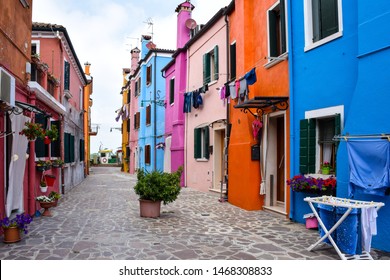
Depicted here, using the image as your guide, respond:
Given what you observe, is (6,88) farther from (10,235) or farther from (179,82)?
(179,82)

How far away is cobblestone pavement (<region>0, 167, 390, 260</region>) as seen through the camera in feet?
18.8

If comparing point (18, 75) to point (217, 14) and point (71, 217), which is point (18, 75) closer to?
point (71, 217)

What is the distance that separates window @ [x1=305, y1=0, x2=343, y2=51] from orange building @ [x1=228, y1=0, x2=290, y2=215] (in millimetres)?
896

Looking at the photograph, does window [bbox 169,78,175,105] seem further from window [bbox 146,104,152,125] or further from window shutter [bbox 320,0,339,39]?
window shutter [bbox 320,0,339,39]

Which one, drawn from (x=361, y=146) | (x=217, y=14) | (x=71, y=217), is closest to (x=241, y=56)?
(x=217, y=14)

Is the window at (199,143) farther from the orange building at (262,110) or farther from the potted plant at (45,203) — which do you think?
the potted plant at (45,203)

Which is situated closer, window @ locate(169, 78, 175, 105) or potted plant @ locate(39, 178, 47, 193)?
potted plant @ locate(39, 178, 47, 193)

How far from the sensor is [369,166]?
586cm

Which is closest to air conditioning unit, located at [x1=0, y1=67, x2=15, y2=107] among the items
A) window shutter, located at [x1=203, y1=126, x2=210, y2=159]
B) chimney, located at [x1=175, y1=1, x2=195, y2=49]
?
window shutter, located at [x1=203, y1=126, x2=210, y2=159]

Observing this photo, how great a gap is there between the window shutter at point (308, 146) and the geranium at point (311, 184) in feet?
0.79

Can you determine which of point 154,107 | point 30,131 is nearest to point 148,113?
point 154,107

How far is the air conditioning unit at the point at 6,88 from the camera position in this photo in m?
6.19

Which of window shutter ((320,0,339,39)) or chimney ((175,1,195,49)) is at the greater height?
chimney ((175,1,195,49))

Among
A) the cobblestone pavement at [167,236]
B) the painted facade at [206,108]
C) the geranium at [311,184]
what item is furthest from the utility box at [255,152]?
the painted facade at [206,108]
